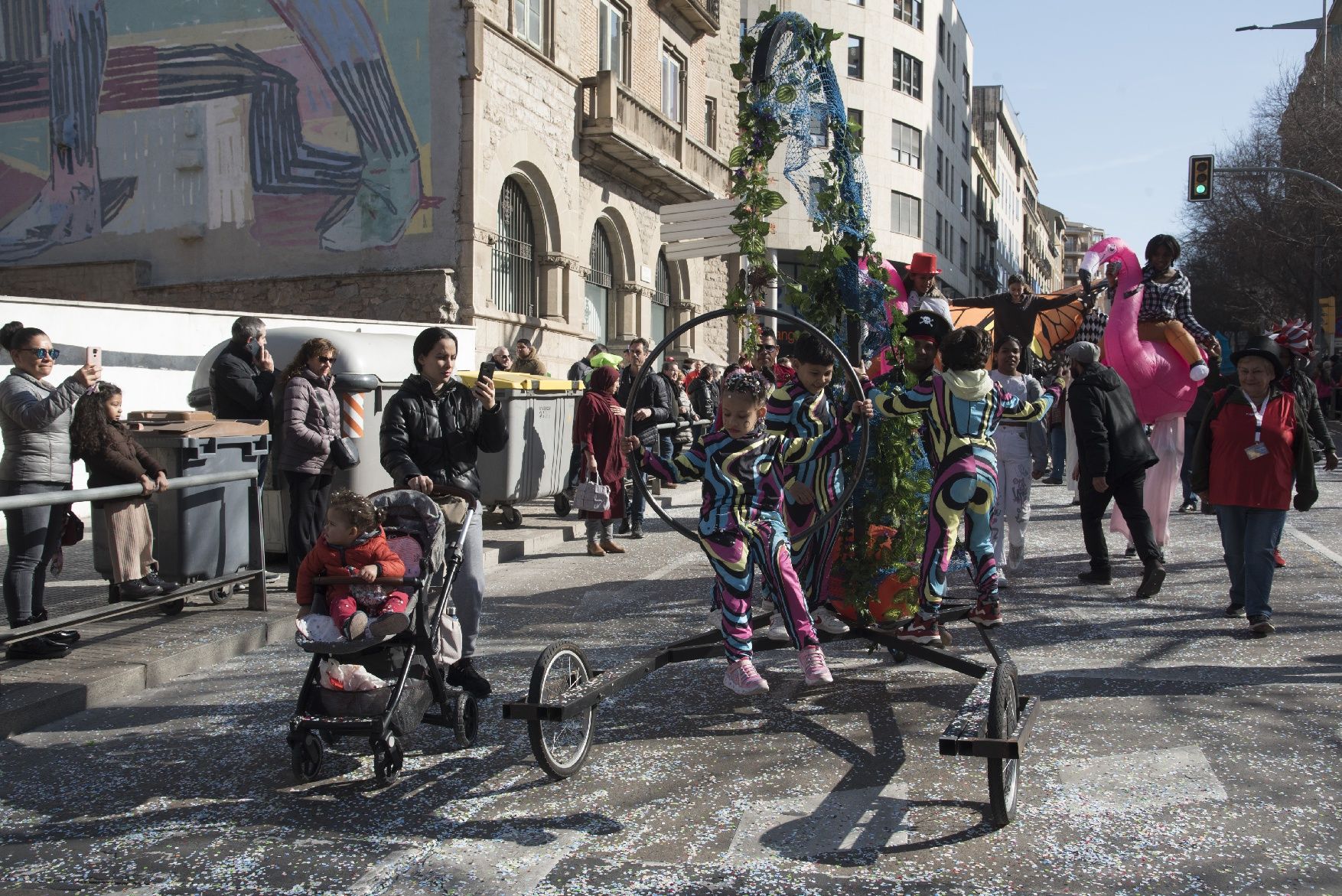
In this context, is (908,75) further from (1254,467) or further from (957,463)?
(957,463)

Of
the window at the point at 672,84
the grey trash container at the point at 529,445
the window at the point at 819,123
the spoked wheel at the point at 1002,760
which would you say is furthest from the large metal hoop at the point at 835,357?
the window at the point at 672,84

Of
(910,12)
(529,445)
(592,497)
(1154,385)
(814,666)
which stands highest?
(910,12)

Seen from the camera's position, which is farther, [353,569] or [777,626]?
[777,626]

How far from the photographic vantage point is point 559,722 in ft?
14.7

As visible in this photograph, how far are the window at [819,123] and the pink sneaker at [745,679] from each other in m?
2.79

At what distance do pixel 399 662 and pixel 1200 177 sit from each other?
24198mm

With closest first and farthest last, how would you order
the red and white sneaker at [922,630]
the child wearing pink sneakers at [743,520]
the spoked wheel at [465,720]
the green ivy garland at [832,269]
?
the spoked wheel at [465,720]
the child wearing pink sneakers at [743,520]
the red and white sneaker at [922,630]
the green ivy garland at [832,269]

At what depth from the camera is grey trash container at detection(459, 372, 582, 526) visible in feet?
39.2

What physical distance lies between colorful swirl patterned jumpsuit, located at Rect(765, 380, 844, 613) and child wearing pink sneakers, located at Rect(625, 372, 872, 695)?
55cm

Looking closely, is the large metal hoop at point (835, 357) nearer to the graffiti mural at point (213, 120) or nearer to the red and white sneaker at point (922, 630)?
the red and white sneaker at point (922, 630)

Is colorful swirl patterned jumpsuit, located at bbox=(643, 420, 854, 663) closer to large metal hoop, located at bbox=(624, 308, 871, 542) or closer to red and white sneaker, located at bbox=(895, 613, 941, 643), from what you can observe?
large metal hoop, located at bbox=(624, 308, 871, 542)

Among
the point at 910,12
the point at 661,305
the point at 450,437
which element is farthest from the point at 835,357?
the point at 910,12

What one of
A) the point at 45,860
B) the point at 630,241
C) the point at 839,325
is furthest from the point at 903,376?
the point at 630,241

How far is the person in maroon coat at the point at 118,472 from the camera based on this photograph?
6961 mm
